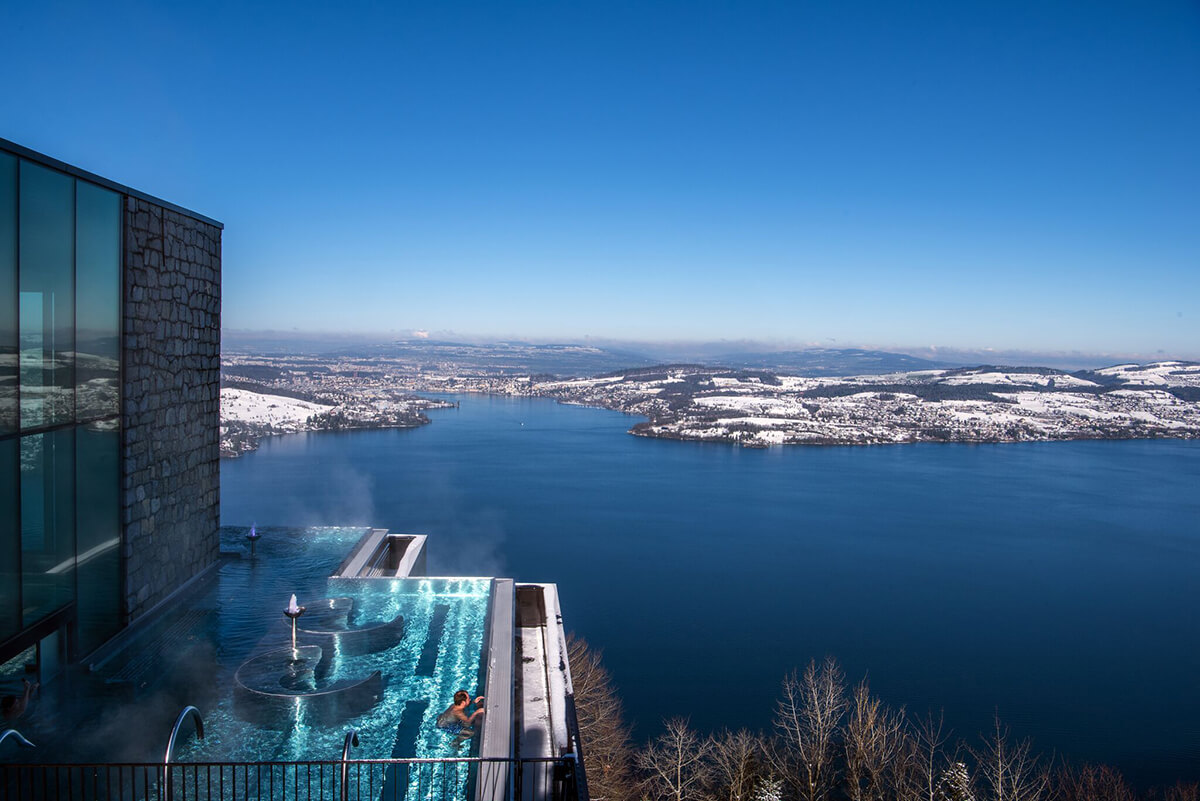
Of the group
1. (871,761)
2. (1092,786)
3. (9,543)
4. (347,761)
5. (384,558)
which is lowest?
(1092,786)

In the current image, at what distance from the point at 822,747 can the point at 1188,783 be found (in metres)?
8.22

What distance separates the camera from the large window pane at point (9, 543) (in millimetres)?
4352

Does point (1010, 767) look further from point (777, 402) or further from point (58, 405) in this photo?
point (777, 402)

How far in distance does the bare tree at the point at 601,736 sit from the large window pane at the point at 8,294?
9.21 m

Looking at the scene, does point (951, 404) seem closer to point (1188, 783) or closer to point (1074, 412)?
point (1074, 412)

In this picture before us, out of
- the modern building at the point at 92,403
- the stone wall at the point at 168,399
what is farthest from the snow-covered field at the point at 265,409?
the modern building at the point at 92,403

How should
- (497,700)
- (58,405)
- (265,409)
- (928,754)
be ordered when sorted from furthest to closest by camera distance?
(265,409)
(928,754)
(497,700)
(58,405)

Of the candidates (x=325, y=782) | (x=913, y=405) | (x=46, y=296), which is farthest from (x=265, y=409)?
(x=913, y=405)

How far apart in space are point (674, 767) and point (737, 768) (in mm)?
1773

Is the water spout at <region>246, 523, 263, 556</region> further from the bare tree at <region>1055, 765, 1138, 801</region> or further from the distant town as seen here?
the distant town

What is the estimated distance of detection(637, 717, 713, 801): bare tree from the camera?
12812mm

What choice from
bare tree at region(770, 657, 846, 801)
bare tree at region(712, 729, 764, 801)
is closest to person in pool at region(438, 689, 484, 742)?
bare tree at region(712, 729, 764, 801)

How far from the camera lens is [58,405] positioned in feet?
16.0

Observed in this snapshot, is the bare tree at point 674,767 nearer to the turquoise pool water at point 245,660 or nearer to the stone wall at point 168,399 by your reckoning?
the turquoise pool water at point 245,660
